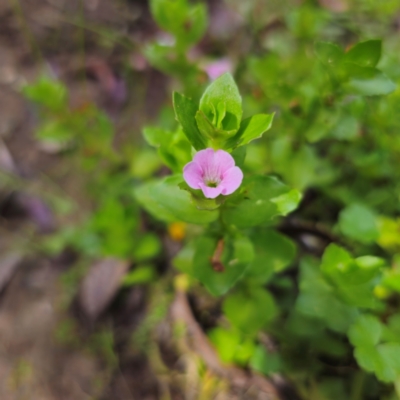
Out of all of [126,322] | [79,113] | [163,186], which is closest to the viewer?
[163,186]

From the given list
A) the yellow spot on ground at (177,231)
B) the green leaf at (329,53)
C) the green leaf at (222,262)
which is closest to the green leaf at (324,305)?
the green leaf at (222,262)

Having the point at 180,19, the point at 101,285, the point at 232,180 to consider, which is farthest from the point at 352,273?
the point at 101,285

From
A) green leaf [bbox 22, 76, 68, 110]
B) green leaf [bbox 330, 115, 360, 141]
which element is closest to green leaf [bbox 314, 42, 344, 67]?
green leaf [bbox 330, 115, 360, 141]

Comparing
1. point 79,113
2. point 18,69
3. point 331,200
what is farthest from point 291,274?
point 18,69

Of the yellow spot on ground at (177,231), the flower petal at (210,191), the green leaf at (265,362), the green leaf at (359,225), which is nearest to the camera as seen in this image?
the flower petal at (210,191)

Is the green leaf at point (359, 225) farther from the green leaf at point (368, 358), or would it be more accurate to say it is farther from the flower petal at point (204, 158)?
the flower petal at point (204, 158)

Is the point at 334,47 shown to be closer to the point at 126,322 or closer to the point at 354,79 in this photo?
the point at 354,79

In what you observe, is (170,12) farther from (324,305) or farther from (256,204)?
(324,305)

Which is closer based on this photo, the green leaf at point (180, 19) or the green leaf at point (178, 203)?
the green leaf at point (178, 203)
